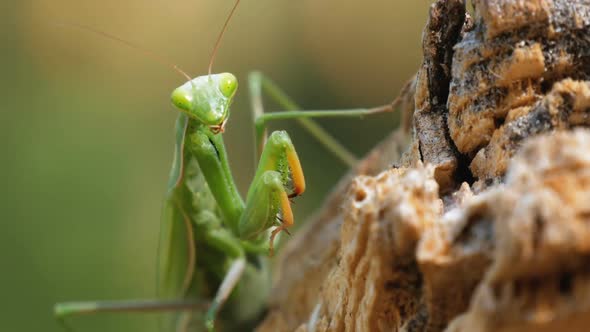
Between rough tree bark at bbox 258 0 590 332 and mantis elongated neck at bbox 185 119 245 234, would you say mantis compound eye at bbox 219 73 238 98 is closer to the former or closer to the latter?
mantis elongated neck at bbox 185 119 245 234

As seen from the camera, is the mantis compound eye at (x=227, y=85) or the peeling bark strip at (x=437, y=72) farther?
the mantis compound eye at (x=227, y=85)

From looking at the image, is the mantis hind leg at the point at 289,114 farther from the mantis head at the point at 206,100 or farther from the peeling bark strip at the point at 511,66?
the peeling bark strip at the point at 511,66

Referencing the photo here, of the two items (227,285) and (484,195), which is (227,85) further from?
(484,195)

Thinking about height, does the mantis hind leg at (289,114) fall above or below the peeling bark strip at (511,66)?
below

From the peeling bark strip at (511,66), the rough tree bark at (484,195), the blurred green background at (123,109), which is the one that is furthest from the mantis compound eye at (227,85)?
the blurred green background at (123,109)

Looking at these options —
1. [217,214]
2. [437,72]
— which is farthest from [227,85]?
[437,72]

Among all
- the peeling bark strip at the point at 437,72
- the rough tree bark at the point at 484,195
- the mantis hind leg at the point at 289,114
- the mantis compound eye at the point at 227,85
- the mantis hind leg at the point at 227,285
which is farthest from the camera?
the mantis hind leg at the point at 227,285

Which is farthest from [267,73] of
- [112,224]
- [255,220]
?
[255,220]

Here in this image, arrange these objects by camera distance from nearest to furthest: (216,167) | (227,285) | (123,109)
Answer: (216,167) < (227,285) < (123,109)
